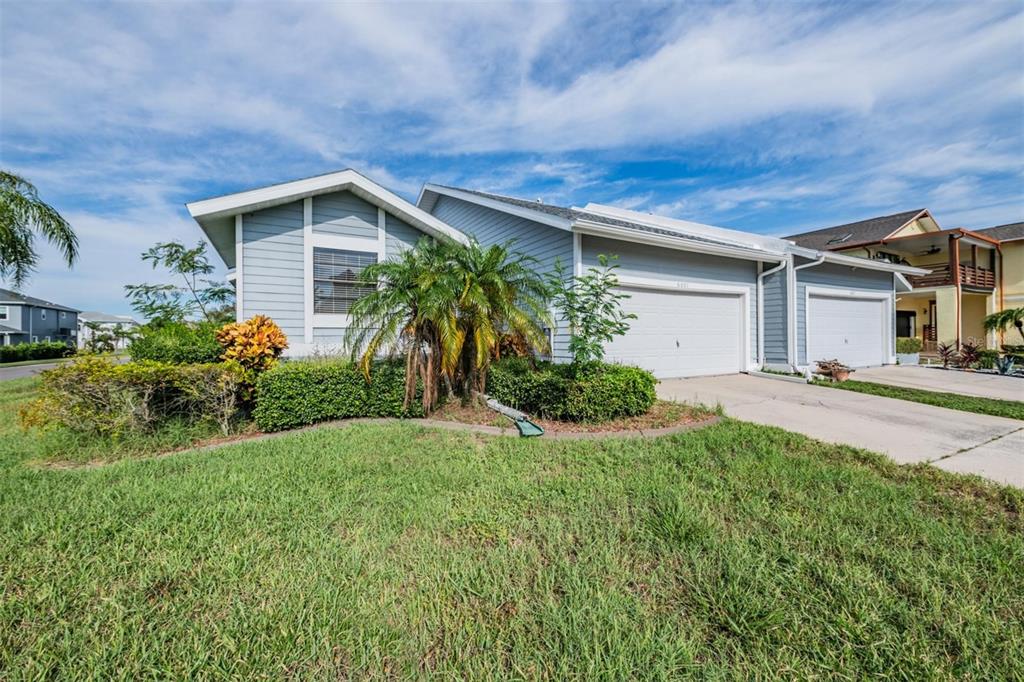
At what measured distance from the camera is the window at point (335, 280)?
8.48m

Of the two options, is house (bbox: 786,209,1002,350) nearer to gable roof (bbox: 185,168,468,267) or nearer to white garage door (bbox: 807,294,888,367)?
white garage door (bbox: 807,294,888,367)

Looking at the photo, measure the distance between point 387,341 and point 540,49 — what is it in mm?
6725

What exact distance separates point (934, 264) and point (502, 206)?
80.2ft

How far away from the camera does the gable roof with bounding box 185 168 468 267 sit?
7.37 metres

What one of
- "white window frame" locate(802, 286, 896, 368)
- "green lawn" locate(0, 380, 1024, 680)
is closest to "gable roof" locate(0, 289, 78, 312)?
"green lawn" locate(0, 380, 1024, 680)

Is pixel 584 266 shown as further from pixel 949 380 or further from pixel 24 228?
pixel 24 228

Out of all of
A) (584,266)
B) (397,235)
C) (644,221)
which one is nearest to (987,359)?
(644,221)

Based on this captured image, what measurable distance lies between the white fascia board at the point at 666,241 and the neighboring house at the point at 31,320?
43.7m

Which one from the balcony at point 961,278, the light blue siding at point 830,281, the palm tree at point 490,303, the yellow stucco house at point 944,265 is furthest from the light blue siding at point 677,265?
the balcony at point 961,278

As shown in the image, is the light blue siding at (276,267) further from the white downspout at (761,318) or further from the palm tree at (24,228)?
the white downspout at (761,318)

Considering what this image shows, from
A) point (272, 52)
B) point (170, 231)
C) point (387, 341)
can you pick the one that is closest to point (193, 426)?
point (387, 341)

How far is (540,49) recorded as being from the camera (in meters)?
7.99

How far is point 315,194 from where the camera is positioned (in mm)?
8312

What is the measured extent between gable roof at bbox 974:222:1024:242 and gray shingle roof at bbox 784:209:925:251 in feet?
14.7
